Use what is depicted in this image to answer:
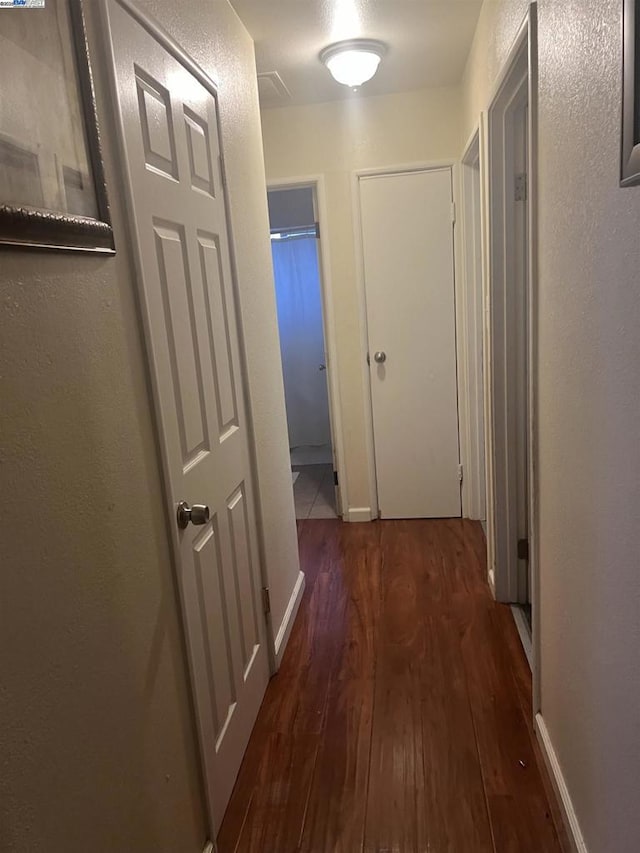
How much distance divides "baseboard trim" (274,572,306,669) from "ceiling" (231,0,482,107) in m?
2.33

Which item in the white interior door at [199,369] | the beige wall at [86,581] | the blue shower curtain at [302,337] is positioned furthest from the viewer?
A: the blue shower curtain at [302,337]

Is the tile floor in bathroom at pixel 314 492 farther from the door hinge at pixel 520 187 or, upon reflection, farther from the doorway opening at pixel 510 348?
the door hinge at pixel 520 187

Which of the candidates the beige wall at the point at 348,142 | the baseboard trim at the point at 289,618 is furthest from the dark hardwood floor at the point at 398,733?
the beige wall at the point at 348,142

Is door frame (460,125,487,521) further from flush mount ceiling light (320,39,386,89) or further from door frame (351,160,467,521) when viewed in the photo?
flush mount ceiling light (320,39,386,89)

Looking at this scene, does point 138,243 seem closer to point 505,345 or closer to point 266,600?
point 266,600

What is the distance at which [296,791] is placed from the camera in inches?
68.2

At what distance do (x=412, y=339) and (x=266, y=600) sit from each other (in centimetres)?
184

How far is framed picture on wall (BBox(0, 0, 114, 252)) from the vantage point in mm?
844

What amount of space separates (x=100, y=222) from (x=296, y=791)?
1.62 meters

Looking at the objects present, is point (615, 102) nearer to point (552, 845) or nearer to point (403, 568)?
point (552, 845)

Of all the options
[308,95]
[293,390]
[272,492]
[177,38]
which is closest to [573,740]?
[272,492]

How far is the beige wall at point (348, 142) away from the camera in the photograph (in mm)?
3186

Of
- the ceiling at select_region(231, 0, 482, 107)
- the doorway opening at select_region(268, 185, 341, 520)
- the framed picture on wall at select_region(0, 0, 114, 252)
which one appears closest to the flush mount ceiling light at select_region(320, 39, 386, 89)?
the ceiling at select_region(231, 0, 482, 107)

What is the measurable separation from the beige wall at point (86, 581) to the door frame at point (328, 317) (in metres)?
1.81
